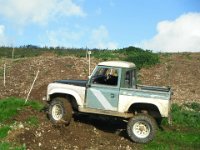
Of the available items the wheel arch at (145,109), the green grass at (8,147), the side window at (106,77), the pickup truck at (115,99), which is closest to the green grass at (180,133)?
the pickup truck at (115,99)

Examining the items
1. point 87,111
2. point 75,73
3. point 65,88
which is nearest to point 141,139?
point 87,111

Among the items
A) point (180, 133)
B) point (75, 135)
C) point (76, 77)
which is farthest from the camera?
point (76, 77)

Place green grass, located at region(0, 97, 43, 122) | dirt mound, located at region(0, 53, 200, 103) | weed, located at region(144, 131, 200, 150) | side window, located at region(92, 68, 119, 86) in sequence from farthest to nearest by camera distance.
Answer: dirt mound, located at region(0, 53, 200, 103)
green grass, located at region(0, 97, 43, 122)
side window, located at region(92, 68, 119, 86)
weed, located at region(144, 131, 200, 150)

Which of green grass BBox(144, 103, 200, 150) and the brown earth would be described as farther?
green grass BBox(144, 103, 200, 150)

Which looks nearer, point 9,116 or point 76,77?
point 9,116

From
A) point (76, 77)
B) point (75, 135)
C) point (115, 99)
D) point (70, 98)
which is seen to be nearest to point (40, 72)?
point (76, 77)

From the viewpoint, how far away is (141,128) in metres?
14.6

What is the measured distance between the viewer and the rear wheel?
1520 centimetres

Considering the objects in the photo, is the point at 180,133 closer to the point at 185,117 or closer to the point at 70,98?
the point at 185,117

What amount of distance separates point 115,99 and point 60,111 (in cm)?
200

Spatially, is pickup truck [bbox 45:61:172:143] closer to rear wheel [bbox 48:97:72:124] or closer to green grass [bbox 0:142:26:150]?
rear wheel [bbox 48:97:72:124]

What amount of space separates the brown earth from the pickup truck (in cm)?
54

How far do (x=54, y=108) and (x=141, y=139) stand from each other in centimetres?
326

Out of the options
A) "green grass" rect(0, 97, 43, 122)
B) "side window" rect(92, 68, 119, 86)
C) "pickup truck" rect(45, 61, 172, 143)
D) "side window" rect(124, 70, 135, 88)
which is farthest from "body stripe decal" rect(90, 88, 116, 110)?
"green grass" rect(0, 97, 43, 122)
